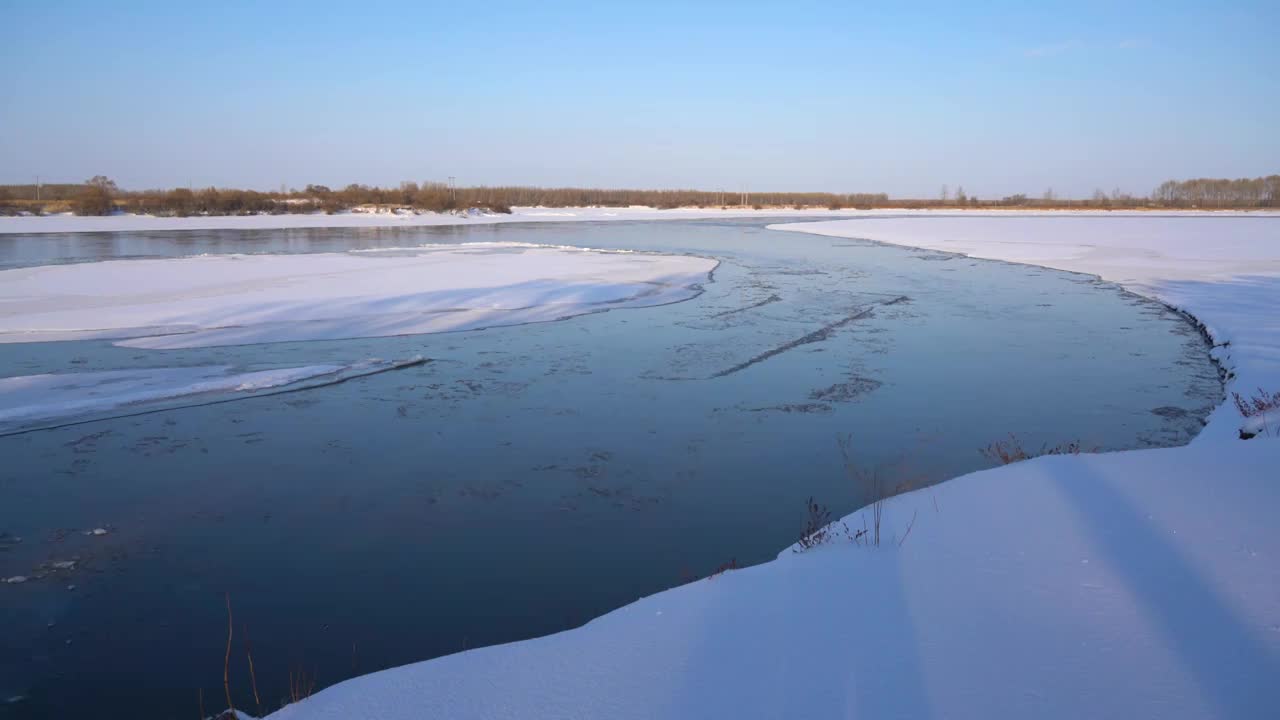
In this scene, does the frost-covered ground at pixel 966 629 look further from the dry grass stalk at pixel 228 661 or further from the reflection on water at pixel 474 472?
the reflection on water at pixel 474 472

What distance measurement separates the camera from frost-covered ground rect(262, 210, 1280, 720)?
2.25 m

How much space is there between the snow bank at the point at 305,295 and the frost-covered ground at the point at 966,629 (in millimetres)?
7389

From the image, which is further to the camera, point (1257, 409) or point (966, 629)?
point (1257, 409)

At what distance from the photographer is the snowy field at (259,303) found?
6.95 m

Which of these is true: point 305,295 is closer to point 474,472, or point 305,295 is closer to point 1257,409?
point 474,472

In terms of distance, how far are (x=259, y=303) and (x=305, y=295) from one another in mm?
775

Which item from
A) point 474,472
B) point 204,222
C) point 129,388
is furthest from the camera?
point 204,222

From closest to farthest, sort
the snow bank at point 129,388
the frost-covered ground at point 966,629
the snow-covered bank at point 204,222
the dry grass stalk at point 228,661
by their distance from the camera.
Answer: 1. the frost-covered ground at point 966,629
2. the dry grass stalk at point 228,661
3. the snow bank at point 129,388
4. the snow-covered bank at point 204,222

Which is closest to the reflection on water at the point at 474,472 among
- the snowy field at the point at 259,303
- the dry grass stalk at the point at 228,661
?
the dry grass stalk at the point at 228,661

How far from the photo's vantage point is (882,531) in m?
3.73

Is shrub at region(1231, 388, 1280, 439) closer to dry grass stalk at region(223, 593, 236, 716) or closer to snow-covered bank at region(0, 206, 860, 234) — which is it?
dry grass stalk at region(223, 593, 236, 716)

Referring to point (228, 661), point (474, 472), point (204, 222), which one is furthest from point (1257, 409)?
point (204, 222)

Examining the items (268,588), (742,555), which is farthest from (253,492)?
(742,555)

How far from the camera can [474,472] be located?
5.18 meters
